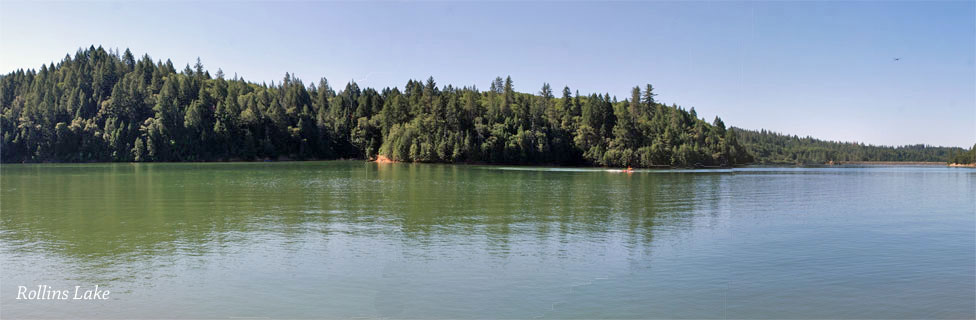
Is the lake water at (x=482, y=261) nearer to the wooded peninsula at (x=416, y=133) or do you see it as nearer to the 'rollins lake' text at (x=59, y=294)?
the 'rollins lake' text at (x=59, y=294)

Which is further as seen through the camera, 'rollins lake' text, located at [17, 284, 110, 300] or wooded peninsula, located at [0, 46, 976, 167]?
wooded peninsula, located at [0, 46, 976, 167]

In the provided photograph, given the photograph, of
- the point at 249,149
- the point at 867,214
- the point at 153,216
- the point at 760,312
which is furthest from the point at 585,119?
the point at 760,312

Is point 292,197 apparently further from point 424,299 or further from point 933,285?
point 933,285

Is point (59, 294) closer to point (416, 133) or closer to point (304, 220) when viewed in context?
point (304, 220)

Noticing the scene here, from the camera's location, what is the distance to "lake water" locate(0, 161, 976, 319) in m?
15.4

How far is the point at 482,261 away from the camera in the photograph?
2075 centimetres

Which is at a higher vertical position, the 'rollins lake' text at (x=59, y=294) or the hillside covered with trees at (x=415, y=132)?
the hillside covered with trees at (x=415, y=132)

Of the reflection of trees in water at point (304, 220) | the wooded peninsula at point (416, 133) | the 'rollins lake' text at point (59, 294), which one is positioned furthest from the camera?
the wooded peninsula at point (416, 133)

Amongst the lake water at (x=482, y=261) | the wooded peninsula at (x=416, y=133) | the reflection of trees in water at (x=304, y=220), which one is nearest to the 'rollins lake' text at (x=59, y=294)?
the lake water at (x=482, y=261)

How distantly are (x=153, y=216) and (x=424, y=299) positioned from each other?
80.8 feet

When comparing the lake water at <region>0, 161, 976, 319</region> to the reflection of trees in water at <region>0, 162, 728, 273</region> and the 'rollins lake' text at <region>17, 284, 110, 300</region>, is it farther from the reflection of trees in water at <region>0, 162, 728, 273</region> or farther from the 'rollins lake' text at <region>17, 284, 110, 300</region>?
the 'rollins lake' text at <region>17, 284, 110, 300</region>

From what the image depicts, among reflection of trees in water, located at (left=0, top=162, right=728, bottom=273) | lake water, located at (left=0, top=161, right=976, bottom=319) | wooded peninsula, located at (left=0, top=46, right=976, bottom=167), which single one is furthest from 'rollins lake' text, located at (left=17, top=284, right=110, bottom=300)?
wooded peninsula, located at (left=0, top=46, right=976, bottom=167)

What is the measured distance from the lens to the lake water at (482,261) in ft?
50.4

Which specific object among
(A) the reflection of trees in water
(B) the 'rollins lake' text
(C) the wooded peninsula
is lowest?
(B) the 'rollins lake' text
